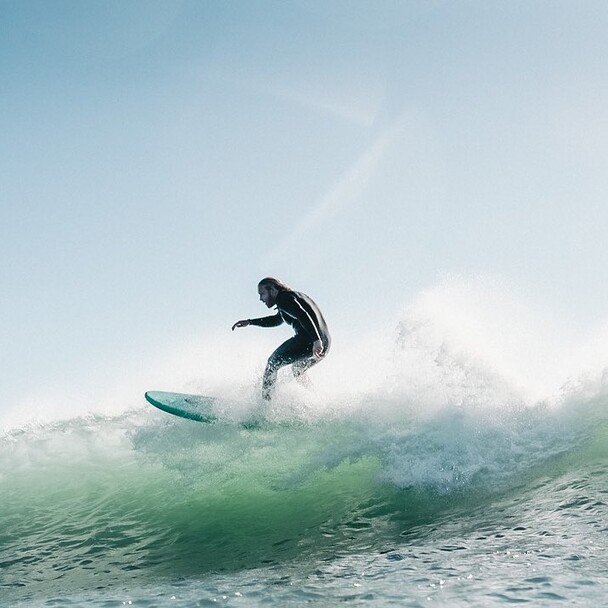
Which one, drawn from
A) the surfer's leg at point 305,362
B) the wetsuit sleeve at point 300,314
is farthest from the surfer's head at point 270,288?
the surfer's leg at point 305,362

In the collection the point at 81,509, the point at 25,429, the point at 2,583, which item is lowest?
the point at 2,583

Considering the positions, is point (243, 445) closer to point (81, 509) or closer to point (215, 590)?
point (81, 509)

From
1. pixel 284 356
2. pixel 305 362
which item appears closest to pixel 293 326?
pixel 284 356

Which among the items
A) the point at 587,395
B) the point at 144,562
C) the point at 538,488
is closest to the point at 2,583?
the point at 144,562

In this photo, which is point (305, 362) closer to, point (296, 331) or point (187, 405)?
point (296, 331)

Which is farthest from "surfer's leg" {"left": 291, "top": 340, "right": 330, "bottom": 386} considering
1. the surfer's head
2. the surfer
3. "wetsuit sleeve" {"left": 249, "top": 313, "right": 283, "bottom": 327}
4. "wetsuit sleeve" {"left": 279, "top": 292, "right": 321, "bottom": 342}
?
the surfer's head

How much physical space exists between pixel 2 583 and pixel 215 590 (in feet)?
8.03

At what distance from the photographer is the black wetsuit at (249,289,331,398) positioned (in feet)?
23.7

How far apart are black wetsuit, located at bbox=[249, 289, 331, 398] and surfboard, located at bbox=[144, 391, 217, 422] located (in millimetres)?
991

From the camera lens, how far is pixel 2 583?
189 inches

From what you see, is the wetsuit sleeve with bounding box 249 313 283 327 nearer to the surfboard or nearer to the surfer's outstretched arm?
the surfer's outstretched arm

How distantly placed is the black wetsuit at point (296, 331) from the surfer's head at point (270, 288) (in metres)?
0.06

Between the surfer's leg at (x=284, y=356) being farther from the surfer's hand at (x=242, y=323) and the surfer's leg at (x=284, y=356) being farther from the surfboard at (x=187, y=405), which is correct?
the surfboard at (x=187, y=405)

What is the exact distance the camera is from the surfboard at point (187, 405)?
25.7 ft
